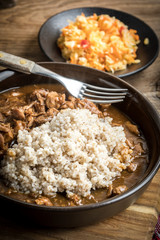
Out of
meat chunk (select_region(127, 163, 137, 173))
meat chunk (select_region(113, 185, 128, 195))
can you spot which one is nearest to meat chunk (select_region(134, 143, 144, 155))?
meat chunk (select_region(127, 163, 137, 173))

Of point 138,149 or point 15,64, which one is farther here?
point 15,64

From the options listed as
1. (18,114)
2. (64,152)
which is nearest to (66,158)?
(64,152)

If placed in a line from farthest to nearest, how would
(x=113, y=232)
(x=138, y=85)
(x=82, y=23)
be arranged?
(x=82, y=23), (x=138, y=85), (x=113, y=232)

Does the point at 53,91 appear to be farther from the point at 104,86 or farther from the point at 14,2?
the point at 14,2

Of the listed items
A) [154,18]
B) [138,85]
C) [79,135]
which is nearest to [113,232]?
[79,135]

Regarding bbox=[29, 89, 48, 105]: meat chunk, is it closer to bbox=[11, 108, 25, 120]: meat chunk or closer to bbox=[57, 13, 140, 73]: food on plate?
bbox=[11, 108, 25, 120]: meat chunk

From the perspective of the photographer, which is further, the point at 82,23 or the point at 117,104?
the point at 82,23

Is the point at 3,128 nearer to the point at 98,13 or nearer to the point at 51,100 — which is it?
the point at 51,100
